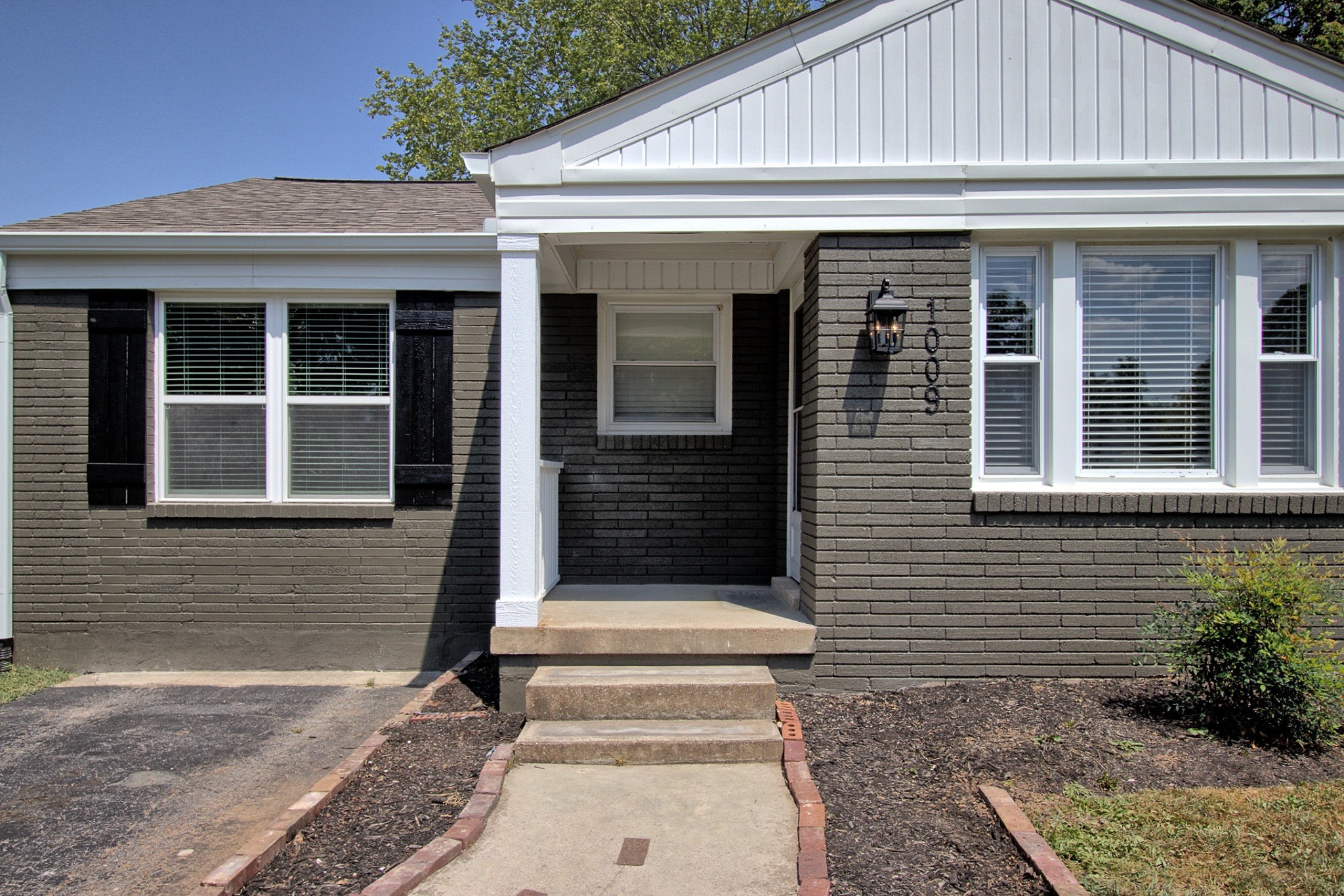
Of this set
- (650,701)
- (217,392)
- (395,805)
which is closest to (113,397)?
(217,392)

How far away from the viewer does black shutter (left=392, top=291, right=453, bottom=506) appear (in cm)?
626

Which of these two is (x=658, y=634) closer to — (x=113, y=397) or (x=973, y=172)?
(x=973, y=172)

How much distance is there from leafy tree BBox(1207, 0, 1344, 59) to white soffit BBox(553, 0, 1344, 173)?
7658 millimetres

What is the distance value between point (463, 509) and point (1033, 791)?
4317 mm

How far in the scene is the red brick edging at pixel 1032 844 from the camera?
2885mm

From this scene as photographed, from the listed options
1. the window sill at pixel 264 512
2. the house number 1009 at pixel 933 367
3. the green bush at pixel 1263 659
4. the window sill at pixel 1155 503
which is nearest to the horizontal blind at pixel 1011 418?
the window sill at pixel 1155 503

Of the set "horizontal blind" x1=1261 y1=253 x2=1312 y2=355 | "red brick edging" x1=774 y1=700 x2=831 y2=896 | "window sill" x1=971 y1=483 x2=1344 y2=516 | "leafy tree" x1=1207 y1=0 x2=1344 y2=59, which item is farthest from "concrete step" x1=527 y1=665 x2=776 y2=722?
"leafy tree" x1=1207 y1=0 x2=1344 y2=59

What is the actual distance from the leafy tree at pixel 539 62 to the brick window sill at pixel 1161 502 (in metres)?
17.5

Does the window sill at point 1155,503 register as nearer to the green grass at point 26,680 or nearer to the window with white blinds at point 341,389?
the window with white blinds at point 341,389

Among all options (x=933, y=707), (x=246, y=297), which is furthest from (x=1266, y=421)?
(x=246, y=297)

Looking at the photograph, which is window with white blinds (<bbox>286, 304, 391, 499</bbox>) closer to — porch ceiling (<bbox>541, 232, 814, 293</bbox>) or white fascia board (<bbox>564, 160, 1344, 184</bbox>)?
porch ceiling (<bbox>541, 232, 814, 293</bbox>)

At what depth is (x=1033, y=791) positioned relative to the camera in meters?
3.64

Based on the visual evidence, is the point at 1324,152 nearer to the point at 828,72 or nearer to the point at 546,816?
the point at 828,72

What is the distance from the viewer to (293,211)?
22.4ft
